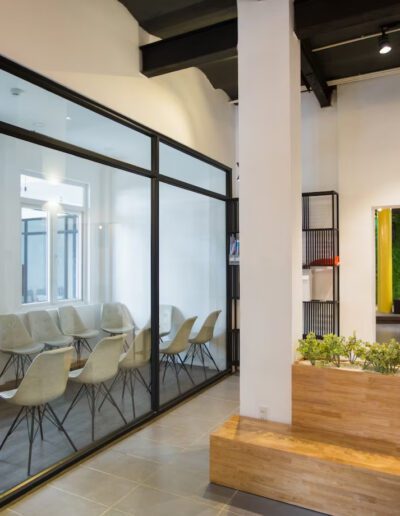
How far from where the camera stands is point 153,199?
4277mm

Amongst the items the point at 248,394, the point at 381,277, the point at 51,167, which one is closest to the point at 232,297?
the point at 248,394

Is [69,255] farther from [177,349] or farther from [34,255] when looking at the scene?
[177,349]

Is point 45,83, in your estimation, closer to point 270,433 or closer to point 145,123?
point 145,123

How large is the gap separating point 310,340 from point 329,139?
3.32m

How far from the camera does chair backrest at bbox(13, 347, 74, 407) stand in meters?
2.96

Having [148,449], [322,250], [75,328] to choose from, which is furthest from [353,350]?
[322,250]

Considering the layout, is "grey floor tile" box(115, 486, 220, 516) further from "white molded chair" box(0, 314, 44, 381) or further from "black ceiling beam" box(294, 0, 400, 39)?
"black ceiling beam" box(294, 0, 400, 39)

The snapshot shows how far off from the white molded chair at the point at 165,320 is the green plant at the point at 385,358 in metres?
2.25

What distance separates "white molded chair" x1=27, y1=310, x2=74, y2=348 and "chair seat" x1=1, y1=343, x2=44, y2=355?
0.04m

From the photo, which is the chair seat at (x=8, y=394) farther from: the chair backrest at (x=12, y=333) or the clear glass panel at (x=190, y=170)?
the clear glass panel at (x=190, y=170)

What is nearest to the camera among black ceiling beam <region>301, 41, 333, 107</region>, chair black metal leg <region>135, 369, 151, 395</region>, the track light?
the track light

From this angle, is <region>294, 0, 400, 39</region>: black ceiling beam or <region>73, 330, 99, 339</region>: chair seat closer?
<region>294, 0, 400, 39</region>: black ceiling beam

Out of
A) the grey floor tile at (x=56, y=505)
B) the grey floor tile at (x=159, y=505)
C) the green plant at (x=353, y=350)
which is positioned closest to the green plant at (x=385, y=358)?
the green plant at (x=353, y=350)

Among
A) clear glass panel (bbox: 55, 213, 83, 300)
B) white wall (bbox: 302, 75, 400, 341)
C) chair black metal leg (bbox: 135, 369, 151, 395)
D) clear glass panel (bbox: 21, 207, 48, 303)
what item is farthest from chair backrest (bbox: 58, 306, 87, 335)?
white wall (bbox: 302, 75, 400, 341)
